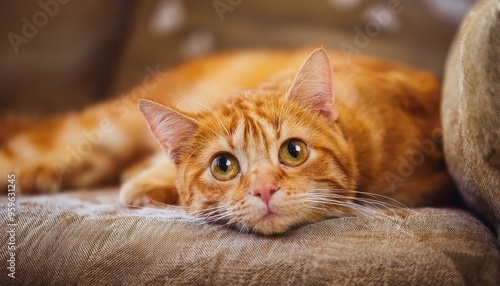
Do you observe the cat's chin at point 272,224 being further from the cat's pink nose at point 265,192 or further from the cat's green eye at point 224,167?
the cat's green eye at point 224,167

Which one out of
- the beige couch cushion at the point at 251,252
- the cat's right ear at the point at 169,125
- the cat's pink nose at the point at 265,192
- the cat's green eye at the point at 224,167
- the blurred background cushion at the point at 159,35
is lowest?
the beige couch cushion at the point at 251,252

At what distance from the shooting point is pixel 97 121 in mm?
2057

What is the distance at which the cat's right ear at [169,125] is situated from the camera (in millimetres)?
1282

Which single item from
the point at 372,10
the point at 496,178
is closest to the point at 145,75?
the point at 372,10

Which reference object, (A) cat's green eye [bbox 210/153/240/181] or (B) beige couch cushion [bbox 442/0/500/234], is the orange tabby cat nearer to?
(A) cat's green eye [bbox 210/153/240/181]

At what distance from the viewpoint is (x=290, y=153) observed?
49.1 inches

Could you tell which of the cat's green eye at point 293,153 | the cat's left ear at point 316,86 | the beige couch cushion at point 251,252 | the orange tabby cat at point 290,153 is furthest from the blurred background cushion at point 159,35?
the beige couch cushion at point 251,252

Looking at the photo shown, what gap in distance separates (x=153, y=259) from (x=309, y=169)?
1.41 feet

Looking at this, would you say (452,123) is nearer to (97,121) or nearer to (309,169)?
(309,169)

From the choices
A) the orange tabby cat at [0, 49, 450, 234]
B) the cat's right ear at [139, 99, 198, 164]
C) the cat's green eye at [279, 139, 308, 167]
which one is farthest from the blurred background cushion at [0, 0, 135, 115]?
the cat's green eye at [279, 139, 308, 167]

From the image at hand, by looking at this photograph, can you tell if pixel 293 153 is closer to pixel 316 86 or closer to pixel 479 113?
pixel 316 86

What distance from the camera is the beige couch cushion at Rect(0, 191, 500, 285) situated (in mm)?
1035

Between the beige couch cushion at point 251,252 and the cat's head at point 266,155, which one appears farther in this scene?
the cat's head at point 266,155

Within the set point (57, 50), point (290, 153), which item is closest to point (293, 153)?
point (290, 153)
